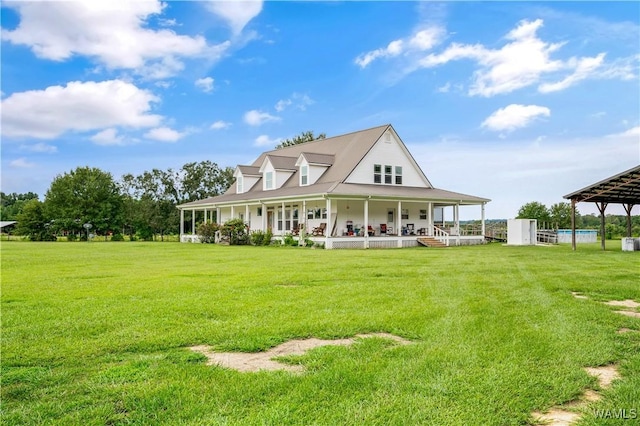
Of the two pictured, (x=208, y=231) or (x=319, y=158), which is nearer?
(x=319, y=158)

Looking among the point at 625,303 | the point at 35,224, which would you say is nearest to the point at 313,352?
the point at 625,303

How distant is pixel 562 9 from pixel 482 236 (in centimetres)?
1761

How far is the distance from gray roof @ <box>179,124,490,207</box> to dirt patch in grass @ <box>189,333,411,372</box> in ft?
61.6

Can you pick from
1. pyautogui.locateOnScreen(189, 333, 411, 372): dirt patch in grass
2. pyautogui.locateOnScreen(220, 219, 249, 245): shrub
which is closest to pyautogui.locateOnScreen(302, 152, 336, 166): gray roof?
pyautogui.locateOnScreen(220, 219, 249, 245): shrub

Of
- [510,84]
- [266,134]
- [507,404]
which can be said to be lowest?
[507,404]

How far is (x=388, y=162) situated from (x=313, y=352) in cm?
2633

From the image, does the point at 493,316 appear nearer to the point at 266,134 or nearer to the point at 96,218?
the point at 266,134

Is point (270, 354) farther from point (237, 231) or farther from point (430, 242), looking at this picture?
point (237, 231)

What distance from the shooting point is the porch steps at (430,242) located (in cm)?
2647

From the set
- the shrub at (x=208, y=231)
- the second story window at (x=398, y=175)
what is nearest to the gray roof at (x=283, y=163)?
the shrub at (x=208, y=231)

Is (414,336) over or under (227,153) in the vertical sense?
under

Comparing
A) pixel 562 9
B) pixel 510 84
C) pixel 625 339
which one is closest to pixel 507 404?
pixel 625 339

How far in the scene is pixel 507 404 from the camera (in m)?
3.33

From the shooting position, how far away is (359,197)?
2500 cm
